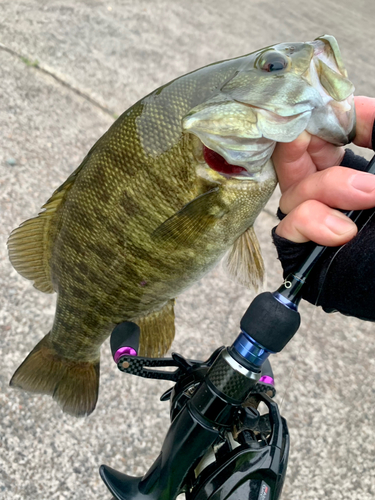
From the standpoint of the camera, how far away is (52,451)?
5.78 ft

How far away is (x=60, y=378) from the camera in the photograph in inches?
60.1

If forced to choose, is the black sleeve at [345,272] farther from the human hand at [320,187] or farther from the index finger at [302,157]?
the index finger at [302,157]

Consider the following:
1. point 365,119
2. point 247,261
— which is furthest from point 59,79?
point 365,119

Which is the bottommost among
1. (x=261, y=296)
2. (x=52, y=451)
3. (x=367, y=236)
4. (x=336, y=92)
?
(x=52, y=451)

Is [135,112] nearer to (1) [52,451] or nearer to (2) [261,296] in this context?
(2) [261,296]

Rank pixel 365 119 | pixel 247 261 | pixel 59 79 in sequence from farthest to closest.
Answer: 1. pixel 59 79
2. pixel 247 261
3. pixel 365 119

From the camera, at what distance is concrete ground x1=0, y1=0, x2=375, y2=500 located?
5.90 feet

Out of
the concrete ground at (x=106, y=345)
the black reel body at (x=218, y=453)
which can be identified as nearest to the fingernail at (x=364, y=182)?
the black reel body at (x=218, y=453)

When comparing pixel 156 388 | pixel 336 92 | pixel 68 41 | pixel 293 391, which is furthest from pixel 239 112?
pixel 68 41

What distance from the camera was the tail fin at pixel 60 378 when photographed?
4.94 ft

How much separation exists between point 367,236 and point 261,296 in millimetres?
299

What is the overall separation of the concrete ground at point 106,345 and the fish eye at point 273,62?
1.47 m

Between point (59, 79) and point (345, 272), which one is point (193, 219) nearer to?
point (345, 272)

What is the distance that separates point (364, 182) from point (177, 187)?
0.44m
